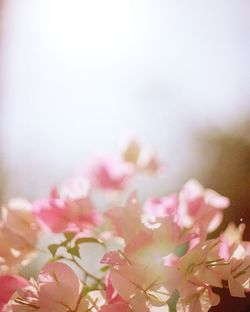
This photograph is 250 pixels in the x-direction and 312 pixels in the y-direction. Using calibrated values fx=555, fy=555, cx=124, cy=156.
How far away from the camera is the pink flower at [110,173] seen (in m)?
0.71

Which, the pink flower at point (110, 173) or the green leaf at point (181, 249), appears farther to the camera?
the pink flower at point (110, 173)

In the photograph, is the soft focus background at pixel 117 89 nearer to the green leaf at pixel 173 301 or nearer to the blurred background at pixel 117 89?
the blurred background at pixel 117 89

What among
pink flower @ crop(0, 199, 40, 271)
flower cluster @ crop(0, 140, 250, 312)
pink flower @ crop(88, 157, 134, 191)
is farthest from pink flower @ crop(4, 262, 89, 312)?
pink flower @ crop(88, 157, 134, 191)

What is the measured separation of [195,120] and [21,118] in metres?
0.28

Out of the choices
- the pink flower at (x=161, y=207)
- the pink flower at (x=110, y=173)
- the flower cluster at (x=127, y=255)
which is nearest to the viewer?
the flower cluster at (x=127, y=255)

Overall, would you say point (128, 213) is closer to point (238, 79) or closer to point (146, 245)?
point (146, 245)

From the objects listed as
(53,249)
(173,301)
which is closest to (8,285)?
(53,249)

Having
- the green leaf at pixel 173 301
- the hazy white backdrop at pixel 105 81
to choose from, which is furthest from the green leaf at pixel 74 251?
the hazy white backdrop at pixel 105 81

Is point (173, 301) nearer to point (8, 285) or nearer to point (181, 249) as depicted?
point (181, 249)

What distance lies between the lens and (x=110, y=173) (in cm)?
71

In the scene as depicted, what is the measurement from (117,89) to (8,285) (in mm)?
429

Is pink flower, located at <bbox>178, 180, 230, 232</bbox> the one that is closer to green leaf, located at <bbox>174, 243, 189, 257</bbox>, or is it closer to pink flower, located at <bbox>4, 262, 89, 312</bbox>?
green leaf, located at <bbox>174, 243, 189, 257</bbox>

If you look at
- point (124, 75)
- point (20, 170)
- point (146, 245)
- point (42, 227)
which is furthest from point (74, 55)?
point (146, 245)

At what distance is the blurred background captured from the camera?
0.80m
